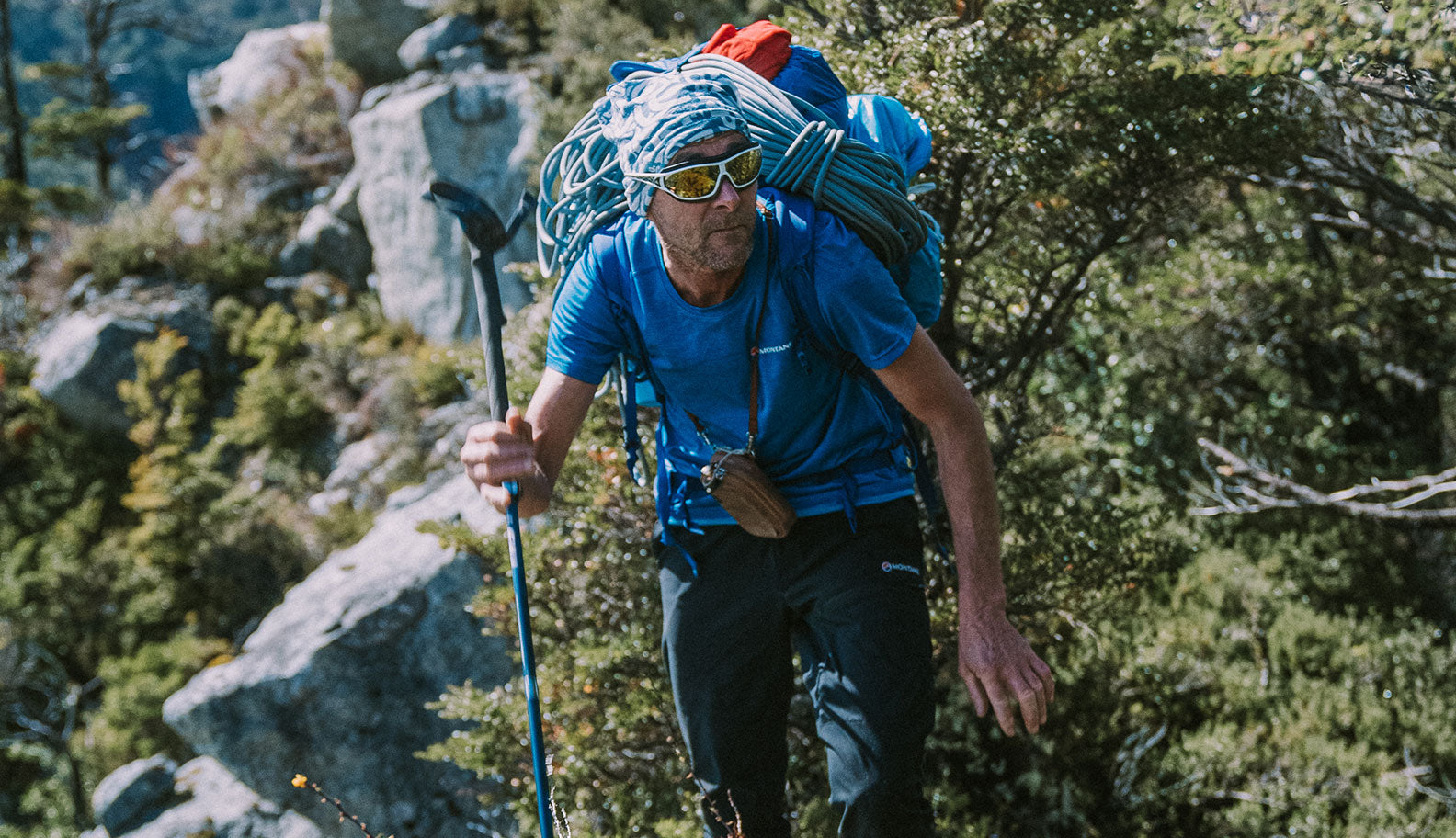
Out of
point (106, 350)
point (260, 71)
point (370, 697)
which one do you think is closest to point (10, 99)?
point (260, 71)

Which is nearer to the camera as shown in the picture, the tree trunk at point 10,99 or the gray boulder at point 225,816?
the gray boulder at point 225,816

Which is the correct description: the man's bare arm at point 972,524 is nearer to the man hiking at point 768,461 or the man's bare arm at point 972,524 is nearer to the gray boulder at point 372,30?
the man hiking at point 768,461

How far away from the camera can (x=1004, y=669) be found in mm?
2035

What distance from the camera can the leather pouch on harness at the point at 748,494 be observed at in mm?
2227

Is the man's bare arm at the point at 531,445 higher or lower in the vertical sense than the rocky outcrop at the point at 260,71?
higher

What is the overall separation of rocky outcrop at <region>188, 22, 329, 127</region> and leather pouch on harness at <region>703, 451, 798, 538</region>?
616 inches

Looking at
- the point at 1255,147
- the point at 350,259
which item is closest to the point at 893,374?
the point at 1255,147

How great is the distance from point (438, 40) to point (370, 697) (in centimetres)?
924

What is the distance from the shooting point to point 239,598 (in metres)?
11.0

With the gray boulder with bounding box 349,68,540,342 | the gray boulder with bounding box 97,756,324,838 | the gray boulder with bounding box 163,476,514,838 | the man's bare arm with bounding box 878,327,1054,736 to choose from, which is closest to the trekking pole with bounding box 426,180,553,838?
the man's bare arm with bounding box 878,327,1054,736

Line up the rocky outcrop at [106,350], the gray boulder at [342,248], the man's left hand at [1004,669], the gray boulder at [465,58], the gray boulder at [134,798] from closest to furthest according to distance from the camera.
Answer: the man's left hand at [1004,669] → the gray boulder at [134,798] → the gray boulder at [465,58] → the rocky outcrop at [106,350] → the gray boulder at [342,248]

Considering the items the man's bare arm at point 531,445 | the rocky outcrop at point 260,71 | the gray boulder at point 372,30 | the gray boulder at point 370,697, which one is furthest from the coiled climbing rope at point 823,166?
the rocky outcrop at point 260,71

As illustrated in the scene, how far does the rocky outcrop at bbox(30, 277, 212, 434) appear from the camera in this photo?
13125 mm

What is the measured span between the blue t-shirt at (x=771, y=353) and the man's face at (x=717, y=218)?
0.10 meters
